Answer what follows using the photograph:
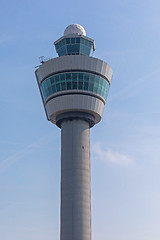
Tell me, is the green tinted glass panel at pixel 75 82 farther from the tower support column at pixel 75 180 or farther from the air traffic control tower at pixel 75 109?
the tower support column at pixel 75 180

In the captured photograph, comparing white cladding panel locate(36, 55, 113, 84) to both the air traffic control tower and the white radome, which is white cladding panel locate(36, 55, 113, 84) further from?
the white radome

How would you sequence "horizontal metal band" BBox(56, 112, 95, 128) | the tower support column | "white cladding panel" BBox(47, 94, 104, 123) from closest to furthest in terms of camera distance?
the tower support column
"white cladding panel" BBox(47, 94, 104, 123)
"horizontal metal band" BBox(56, 112, 95, 128)

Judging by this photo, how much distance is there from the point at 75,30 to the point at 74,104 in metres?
18.9

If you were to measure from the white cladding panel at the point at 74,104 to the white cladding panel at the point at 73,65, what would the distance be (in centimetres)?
563

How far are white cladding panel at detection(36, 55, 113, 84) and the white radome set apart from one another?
8914 mm

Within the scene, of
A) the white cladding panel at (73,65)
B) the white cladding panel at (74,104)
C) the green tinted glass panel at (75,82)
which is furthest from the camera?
the white cladding panel at (73,65)

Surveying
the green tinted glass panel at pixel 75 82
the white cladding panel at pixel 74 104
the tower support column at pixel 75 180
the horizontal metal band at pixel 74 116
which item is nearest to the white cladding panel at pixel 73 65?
the green tinted glass panel at pixel 75 82

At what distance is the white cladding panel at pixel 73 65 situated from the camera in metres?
69.3

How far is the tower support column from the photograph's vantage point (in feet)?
205

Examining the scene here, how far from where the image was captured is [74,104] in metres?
67.9

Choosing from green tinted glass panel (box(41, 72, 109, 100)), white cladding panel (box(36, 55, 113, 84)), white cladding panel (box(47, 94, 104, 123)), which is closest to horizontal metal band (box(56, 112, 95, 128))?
white cladding panel (box(47, 94, 104, 123))

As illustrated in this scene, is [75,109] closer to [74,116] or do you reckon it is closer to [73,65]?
[74,116]

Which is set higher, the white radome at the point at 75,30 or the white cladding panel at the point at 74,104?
the white radome at the point at 75,30

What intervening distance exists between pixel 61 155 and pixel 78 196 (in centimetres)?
911
